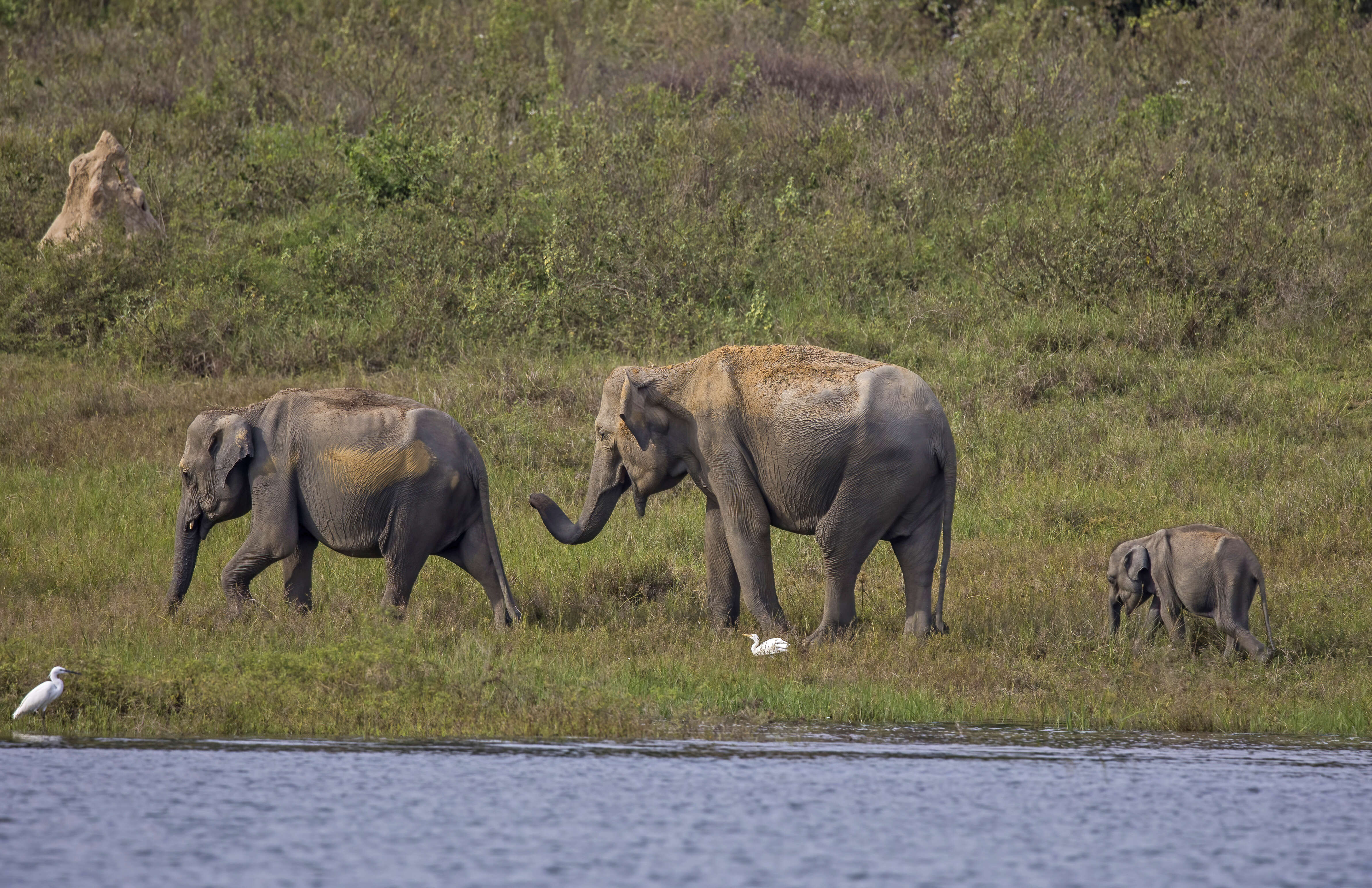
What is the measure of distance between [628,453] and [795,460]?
47.4 inches

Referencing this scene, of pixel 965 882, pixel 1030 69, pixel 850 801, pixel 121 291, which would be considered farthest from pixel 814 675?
pixel 1030 69

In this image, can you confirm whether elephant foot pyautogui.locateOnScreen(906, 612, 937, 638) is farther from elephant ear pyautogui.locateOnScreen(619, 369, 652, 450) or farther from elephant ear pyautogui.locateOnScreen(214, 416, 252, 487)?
elephant ear pyautogui.locateOnScreen(214, 416, 252, 487)

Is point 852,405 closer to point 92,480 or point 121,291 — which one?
point 92,480

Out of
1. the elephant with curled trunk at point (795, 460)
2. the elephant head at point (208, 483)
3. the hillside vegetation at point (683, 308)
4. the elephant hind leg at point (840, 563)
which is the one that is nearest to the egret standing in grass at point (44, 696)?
the hillside vegetation at point (683, 308)

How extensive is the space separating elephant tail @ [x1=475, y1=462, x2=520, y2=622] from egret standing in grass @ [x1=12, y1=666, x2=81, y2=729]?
3.17 m

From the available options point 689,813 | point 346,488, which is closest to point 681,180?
point 346,488

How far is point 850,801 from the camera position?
7.06 meters

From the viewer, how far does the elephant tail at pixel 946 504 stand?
1068cm

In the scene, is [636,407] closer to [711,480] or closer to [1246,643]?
[711,480]

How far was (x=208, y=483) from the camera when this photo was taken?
11.1 meters

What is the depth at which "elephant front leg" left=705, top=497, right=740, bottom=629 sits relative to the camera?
1128cm

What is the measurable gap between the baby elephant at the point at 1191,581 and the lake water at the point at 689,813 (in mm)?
1959

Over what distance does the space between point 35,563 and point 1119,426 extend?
31.4 ft

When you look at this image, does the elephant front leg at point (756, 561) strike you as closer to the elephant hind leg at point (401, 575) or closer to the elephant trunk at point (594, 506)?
the elephant trunk at point (594, 506)
